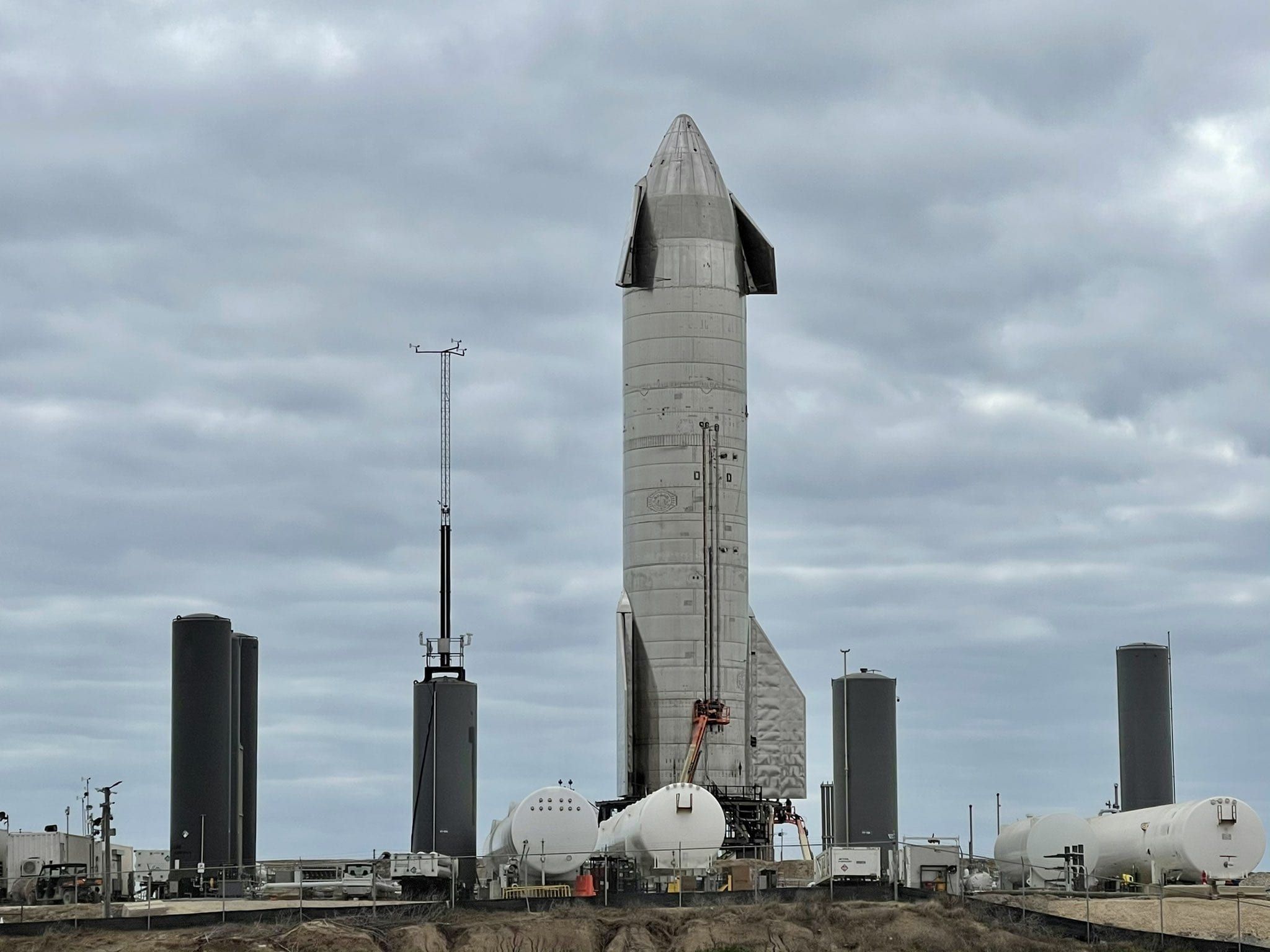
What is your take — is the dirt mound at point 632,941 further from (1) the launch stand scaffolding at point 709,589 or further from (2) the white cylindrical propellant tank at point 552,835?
(1) the launch stand scaffolding at point 709,589

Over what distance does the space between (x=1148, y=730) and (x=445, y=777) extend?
25.4 meters

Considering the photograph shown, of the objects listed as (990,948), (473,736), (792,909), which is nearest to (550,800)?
(473,736)

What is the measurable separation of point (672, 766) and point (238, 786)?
52.6ft

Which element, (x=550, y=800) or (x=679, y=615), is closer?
(x=550, y=800)

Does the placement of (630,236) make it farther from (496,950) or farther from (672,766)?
(496,950)

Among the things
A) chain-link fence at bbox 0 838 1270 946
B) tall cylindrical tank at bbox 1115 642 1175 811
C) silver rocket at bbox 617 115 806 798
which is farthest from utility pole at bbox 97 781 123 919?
tall cylindrical tank at bbox 1115 642 1175 811

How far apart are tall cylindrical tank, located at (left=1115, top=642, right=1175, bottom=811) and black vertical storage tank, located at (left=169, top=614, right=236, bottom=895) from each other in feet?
99.7

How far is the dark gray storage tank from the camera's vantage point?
6406cm

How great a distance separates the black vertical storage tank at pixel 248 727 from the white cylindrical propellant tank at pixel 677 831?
21585 millimetres

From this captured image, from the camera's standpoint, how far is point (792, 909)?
170ft

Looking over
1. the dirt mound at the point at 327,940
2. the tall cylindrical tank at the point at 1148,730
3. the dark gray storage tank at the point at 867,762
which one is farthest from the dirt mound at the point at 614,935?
the tall cylindrical tank at the point at 1148,730

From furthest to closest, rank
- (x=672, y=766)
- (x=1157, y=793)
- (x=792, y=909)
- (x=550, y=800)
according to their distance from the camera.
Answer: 1. (x=1157, y=793)
2. (x=672, y=766)
3. (x=550, y=800)
4. (x=792, y=909)

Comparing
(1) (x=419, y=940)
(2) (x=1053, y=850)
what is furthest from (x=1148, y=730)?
(1) (x=419, y=940)

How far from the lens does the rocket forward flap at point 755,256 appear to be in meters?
69.4
